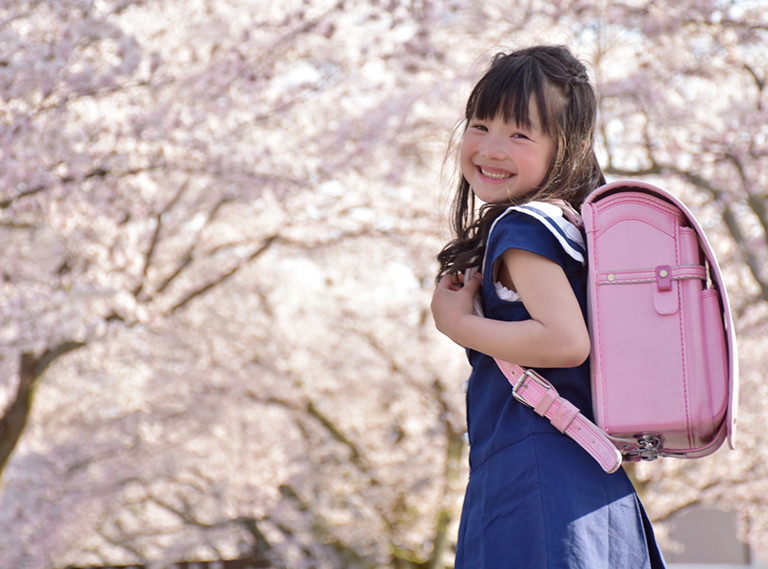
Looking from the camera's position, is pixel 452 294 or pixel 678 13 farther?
pixel 678 13

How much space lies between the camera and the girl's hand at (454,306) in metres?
1.59

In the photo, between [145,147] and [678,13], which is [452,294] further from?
[678,13]

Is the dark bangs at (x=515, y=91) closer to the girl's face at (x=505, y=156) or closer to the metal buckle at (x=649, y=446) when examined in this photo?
the girl's face at (x=505, y=156)

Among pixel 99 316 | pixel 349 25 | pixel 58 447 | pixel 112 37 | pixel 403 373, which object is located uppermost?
pixel 349 25

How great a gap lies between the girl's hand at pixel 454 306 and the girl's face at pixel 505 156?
18cm

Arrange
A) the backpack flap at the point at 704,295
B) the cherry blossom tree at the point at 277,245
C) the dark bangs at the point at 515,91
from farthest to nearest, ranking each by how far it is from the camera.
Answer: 1. the cherry blossom tree at the point at 277,245
2. the dark bangs at the point at 515,91
3. the backpack flap at the point at 704,295

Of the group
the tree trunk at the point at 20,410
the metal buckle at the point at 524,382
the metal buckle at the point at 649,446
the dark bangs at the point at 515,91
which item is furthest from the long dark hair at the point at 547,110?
the tree trunk at the point at 20,410

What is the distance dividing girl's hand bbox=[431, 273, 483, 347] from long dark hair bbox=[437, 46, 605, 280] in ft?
0.15

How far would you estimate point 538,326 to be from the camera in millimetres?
1466

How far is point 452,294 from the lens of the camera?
1.66 metres

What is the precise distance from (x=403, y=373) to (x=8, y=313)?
5.86 m

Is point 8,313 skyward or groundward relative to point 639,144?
groundward

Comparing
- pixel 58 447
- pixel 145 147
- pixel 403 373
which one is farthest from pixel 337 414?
pixel 145 147

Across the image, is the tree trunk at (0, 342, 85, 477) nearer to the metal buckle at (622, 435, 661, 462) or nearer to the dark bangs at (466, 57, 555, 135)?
the dark bangs at (466, 57, 555, 135)
